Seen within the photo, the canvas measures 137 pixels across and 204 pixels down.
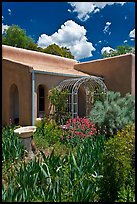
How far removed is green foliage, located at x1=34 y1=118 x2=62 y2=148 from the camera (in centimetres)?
979

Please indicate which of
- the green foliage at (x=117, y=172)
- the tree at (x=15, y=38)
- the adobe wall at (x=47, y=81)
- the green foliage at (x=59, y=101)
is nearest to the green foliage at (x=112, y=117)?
the green foliage at (x=59, y=101)

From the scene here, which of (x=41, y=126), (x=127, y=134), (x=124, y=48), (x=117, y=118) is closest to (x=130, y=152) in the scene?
(x=127, y=134)

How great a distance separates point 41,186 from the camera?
4609 millimetres

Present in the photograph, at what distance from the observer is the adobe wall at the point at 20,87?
1297 centimetres

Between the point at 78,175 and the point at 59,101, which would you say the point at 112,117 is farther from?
the point at 78,175

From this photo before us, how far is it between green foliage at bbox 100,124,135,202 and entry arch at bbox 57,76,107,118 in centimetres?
857

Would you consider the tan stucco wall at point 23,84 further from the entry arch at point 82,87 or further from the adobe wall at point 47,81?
the entry arch at point 82,87

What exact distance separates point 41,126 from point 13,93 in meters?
3.69

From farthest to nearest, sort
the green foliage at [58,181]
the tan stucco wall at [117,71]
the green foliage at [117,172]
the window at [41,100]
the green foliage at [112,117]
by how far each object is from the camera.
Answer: the tan stucco wall at [117,71], the window at [41,100], the green foliage at [112,117], the green foliage at [117,172], the green foliage at [58,181]

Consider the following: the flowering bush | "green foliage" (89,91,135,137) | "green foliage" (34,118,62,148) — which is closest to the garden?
the flowering bush

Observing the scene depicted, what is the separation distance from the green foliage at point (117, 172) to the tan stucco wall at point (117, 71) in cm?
1127

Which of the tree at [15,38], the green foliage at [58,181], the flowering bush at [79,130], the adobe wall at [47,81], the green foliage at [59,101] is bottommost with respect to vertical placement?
the green foliage at [58,181]

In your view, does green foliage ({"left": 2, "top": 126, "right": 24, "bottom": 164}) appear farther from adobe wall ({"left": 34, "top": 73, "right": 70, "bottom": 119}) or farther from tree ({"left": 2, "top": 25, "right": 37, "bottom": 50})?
tree ({"left": 2, "top": 25, "right": 37, "bottom": 50})

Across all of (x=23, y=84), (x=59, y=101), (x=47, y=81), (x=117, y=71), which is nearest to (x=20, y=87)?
(x=23, y=84)
